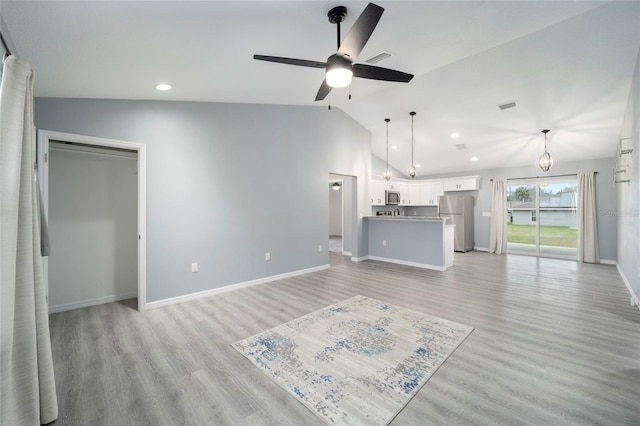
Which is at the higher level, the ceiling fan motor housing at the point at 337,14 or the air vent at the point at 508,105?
the air vent at the point at 508,105

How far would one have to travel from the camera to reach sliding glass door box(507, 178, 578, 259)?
273 inches

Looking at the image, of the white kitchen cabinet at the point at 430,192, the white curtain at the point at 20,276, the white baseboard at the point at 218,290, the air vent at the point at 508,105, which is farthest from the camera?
the white kitchen cabinet at the point at 430,192

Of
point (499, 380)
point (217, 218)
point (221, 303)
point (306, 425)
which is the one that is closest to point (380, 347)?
point (499, 380)

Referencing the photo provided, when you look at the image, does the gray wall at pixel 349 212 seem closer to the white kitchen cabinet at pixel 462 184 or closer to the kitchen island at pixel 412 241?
the kitchen island at pixel 412 241

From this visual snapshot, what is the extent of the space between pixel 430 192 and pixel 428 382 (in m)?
7.62

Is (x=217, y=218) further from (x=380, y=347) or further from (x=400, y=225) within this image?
(x=400, y=225)

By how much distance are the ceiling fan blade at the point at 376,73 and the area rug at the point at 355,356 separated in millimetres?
2446

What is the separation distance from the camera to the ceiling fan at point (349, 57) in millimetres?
1800

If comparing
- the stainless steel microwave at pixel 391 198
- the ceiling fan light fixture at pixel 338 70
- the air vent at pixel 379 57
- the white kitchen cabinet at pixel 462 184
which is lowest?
the stainless steel microwave at pixel 391 198

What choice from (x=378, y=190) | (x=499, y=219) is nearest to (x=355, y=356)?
(x=378, y=190)

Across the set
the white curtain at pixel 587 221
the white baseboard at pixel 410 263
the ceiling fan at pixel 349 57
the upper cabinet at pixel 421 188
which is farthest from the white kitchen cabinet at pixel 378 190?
the ceiling fan at pixel 349 57

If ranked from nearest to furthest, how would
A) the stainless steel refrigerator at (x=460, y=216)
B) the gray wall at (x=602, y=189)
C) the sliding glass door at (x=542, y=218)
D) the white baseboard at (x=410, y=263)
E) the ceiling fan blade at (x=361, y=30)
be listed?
the ceiling fan blade at (x=361, y=30) → the white baseboard at (x=410, y=263) → the gray wall at (x=602, y=189) → the sliding glass door at (x=542, y=218) → the stainless steel refrigerator at (x=460, y=216)

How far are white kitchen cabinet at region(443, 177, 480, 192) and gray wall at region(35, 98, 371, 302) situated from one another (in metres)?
4.46

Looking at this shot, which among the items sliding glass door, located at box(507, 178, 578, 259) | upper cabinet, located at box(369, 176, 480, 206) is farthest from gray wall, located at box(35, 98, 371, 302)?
sliding glass door, located at box(507, 178, 578, 259)
